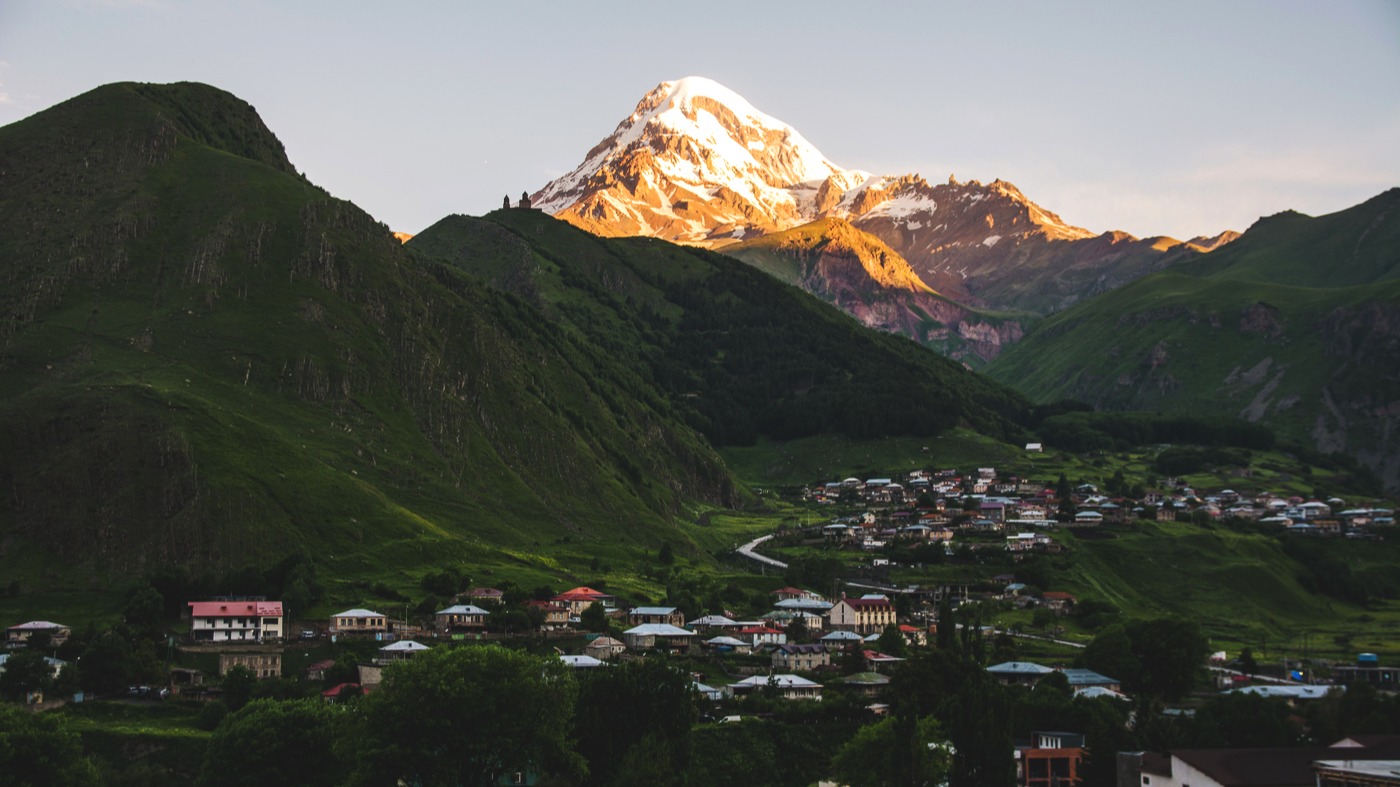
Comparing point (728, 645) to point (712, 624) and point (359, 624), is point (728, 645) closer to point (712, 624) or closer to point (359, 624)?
point (712, 624)

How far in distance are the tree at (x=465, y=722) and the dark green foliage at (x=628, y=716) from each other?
14.6 feet

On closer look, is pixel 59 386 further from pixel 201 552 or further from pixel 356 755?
pixel 356 755

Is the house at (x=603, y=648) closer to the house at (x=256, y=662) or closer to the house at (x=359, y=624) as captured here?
the house at (x=359, y=624)

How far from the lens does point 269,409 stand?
7653 inches

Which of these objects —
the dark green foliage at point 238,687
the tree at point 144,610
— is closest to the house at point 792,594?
the tree at point 144,610

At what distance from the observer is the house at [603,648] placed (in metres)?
133

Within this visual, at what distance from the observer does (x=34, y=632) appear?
4921 inches

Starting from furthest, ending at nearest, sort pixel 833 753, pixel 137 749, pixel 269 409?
pixel 269 409 → pixel 833 753 → pixel 137 749

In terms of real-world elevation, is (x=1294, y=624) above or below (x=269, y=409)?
below

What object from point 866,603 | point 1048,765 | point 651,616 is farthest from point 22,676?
point 866,603

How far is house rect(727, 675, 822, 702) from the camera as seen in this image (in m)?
123

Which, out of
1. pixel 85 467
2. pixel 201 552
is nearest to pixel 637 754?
pixel 201 552

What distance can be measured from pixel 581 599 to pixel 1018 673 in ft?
158

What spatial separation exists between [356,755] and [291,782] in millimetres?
6519
